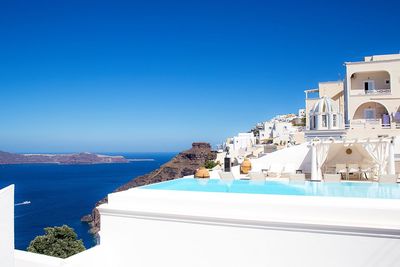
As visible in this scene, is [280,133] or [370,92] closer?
[370,92]

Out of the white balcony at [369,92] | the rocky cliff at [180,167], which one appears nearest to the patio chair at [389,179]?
the white balcony at [369,92]

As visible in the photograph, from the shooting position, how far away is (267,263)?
6.68 metres

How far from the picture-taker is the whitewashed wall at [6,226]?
6473mm

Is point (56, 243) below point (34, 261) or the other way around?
below

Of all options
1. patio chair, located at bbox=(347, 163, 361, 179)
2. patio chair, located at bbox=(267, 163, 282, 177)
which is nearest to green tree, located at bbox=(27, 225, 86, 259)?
patio chair, located at bbox=(267, 163, 282, 177)

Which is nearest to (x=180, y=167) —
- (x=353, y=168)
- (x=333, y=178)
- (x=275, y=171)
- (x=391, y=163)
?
(x=275, y=171)

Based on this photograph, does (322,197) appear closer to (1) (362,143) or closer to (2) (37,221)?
(1) (362,143)

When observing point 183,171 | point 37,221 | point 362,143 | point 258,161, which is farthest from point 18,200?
point 362,143

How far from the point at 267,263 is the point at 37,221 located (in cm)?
5757

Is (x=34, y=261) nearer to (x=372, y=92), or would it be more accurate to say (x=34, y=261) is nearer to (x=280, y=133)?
(x=372, y=92)

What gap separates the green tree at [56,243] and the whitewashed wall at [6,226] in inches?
262

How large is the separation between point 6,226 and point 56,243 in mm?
7275

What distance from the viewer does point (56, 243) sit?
43.3 feet

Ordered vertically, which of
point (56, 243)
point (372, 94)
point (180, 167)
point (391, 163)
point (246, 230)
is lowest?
point (180, 167)
